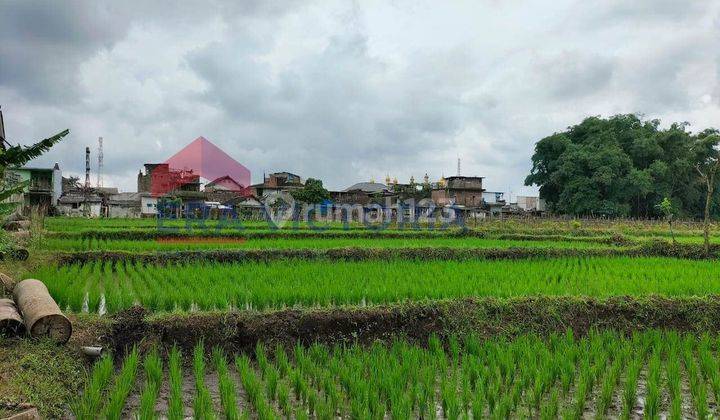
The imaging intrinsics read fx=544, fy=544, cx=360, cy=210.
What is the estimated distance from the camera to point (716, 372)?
4.24 meters

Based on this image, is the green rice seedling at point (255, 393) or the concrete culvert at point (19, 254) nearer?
the green rice seedling at point (255, 393)

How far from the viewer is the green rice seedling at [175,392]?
3.35 meters

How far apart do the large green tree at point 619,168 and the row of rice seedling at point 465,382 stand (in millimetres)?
34582

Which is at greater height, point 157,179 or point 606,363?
point 157,179

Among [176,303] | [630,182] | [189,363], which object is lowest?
[189,363]

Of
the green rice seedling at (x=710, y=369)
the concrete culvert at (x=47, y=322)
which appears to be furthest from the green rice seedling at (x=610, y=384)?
the concrete culvert at (x=47, y=322)

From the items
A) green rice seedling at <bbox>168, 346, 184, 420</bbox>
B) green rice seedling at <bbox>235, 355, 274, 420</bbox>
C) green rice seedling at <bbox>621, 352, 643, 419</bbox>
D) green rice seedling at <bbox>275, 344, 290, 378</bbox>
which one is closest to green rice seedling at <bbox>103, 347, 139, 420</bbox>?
green rice seedling at <bbox>168, 346, 184, 420</bbox>

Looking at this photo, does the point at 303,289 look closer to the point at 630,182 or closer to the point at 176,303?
the point at 176,303

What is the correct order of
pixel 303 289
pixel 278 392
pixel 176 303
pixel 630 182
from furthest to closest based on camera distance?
pixel 630 182 → pixel 303 289 → pixel 176 303 → pixel 278 392

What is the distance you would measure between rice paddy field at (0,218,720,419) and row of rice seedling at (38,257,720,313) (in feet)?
0.12

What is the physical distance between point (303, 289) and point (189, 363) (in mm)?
1974

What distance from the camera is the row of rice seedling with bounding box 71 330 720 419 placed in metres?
3.63

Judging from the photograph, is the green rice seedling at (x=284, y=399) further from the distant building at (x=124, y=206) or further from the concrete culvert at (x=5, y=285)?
the distant building at (x=124, y=206)

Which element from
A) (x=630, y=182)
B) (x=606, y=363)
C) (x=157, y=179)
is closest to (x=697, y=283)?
(x=606, y=363)
